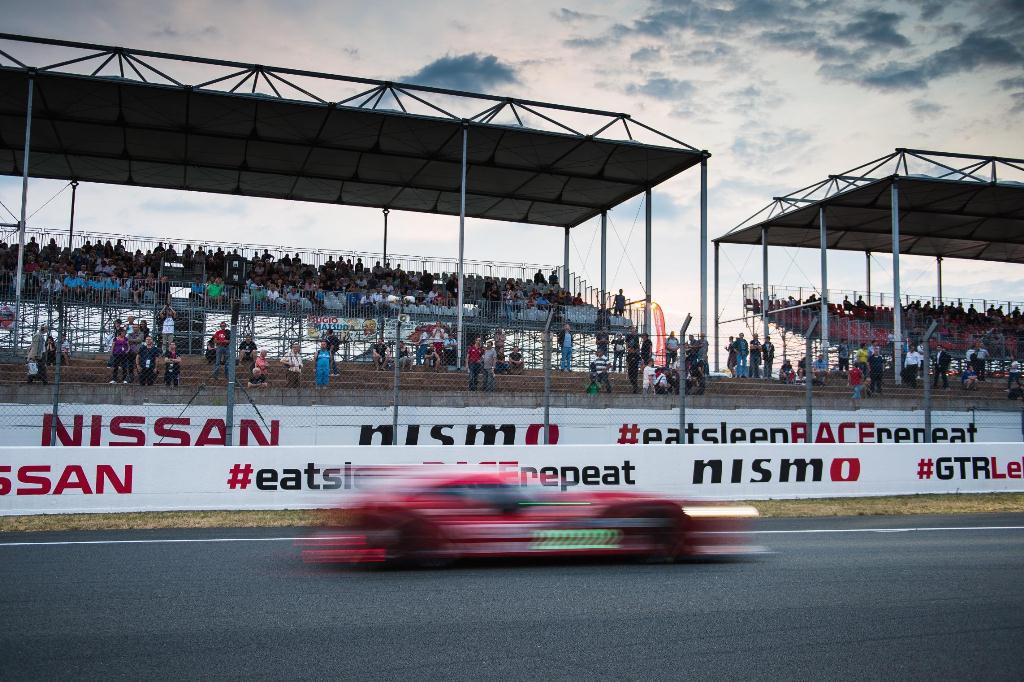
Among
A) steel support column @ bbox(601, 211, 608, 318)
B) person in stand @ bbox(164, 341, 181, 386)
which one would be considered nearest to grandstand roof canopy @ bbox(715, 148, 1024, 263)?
steel support column @ bbox(601, 211, 608, 318)

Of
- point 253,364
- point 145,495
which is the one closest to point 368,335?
point 253,364

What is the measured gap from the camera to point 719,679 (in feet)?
15.5

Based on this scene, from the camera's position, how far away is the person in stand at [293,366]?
49.3 ft

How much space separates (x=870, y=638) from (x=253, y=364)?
38.9 feet

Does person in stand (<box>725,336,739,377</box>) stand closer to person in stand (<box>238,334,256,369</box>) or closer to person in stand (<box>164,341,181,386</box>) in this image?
person in stand (<box>238,334,256,369</box>)

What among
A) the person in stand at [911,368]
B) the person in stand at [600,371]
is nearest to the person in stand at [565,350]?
the person in stand at [600,371]

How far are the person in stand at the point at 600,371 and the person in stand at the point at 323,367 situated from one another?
4.74 m

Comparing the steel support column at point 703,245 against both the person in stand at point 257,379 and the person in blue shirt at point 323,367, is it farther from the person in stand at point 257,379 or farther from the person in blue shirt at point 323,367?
the person in stand at point 257,379

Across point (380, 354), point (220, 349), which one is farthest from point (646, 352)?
point (220, 349)

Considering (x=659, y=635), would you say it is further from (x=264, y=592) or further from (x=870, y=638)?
(x=264, y=592)

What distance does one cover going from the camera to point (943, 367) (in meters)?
20.5

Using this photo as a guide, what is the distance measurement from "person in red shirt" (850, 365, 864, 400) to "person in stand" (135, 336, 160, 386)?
44.6 ft

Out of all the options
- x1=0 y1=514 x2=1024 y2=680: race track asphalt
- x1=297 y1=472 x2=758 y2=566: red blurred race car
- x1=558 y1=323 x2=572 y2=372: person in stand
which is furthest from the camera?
x1=558 y1=323 x2=572 y2=372: person in stand

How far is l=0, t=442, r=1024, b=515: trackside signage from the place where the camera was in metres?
11.6
